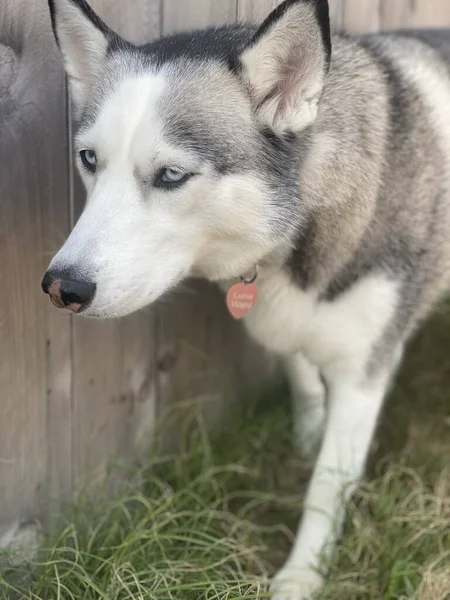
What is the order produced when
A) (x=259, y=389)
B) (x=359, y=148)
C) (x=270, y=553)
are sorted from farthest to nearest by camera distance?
(x=259, y=389) < (x=270, y=553) < (x=359, y=148)

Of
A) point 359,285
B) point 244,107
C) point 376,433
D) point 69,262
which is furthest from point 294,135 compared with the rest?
point 376,433

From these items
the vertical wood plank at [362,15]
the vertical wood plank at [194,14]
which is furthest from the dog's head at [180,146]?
the vertical wood plank at [362,15]

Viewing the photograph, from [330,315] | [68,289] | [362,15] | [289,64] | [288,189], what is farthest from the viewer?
[362,15]

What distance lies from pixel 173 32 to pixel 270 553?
1710mm

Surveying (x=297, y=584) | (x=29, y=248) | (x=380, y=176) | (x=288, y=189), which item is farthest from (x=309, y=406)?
(x=29, y=248)

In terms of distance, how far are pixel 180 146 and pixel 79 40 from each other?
45 cm

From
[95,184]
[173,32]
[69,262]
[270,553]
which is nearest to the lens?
[69,262]

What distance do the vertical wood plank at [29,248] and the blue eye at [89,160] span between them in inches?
9.0

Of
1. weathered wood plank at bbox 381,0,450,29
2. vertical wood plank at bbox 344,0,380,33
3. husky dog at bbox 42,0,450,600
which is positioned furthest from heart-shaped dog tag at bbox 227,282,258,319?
weathered wood plank at bbox 381,0,450,29

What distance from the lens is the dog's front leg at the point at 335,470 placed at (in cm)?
239

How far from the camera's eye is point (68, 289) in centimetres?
173

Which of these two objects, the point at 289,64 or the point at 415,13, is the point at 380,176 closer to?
the point at 289,64

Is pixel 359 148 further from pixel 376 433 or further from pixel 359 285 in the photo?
pixel 376 433

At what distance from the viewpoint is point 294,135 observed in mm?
1979
